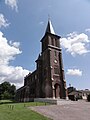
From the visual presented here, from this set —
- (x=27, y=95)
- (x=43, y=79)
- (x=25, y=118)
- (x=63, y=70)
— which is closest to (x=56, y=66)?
(x=63, y=70)

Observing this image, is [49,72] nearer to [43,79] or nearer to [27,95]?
[43,79]

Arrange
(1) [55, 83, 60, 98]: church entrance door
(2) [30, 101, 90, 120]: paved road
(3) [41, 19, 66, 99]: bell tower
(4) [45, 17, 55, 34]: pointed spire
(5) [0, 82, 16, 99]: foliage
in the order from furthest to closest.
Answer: (5) [0, 82, 16, 99]: foliage → (4) [45, 17, 55, 34]: pointed spire → (1) [55, 83, 60, 98]: church entrance door → (3) [41, 19, 66, 99]: bell tower → (2) [30, 101, 90, 120]: paved road

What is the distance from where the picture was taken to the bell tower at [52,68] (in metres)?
41.3

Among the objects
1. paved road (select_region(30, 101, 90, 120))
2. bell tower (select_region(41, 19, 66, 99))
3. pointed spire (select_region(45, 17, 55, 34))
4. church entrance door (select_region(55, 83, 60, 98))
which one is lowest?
paved road (select_region(30, 101, 90, 120))

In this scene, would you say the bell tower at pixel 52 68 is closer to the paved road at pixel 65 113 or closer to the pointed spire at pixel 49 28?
the pointed spire at pixel 49 28

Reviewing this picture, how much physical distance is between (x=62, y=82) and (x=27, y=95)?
16.6 m

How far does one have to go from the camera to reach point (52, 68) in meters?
43.1

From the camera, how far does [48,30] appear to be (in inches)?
1987

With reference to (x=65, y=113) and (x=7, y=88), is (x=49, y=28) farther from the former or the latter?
(x=7, y=88)

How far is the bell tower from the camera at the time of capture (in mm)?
41344

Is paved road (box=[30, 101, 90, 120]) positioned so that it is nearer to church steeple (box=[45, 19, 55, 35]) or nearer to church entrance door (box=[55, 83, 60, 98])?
church entrance door (box=[55, 83, 60, 98])

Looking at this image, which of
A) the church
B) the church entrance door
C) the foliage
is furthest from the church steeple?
the foliage

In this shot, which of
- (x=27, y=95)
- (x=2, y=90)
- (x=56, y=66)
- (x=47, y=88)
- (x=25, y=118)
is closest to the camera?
(x=25, y=118)

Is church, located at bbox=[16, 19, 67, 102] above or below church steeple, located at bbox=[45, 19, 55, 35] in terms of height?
below
